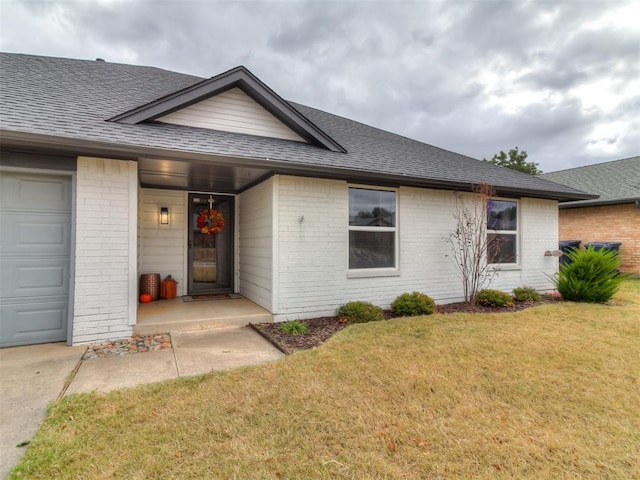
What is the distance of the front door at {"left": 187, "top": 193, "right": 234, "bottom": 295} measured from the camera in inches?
287

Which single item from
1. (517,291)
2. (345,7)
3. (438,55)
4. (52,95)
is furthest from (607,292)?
(52,95)

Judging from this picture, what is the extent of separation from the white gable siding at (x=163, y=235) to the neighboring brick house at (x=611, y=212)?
1483 centimetres

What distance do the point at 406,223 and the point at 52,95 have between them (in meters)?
6.86

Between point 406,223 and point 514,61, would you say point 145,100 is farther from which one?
point 514,61

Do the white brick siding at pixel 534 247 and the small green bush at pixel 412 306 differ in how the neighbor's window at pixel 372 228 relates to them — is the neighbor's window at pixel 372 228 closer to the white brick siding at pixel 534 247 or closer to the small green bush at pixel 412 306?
the small green bush at pixel 412 306

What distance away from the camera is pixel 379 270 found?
6.50 m

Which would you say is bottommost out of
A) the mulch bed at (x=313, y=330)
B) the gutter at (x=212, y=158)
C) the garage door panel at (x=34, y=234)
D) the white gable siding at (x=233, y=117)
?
the mulch bed at (x=313, y=330)

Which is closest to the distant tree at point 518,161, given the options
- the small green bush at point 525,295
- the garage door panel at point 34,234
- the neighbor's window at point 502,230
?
the neighbor's window at point 502,230

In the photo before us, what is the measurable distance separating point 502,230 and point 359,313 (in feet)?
16.2

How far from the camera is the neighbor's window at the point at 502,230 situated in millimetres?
7719

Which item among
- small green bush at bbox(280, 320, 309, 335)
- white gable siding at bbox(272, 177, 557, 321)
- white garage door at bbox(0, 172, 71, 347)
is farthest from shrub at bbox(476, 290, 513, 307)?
white garage door at bbox(0, 172, 71, 347)

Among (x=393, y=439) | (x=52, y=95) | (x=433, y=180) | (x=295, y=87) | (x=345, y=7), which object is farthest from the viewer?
(x=295, y=87)

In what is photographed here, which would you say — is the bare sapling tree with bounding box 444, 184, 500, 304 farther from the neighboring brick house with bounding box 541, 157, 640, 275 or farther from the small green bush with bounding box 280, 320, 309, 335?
the neighboring brick house with bounding box 541, 157, 640, 275

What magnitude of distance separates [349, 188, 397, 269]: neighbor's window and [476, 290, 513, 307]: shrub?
2.15 meters
